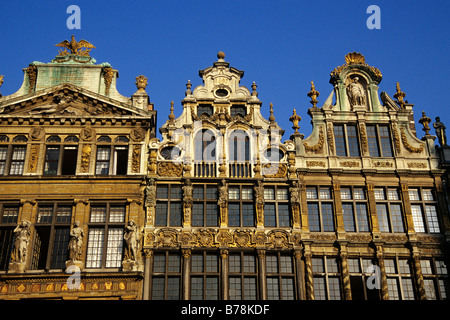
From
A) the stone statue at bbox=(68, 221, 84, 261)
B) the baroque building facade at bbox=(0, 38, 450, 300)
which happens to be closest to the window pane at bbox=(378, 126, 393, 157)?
the baroque building facade at bbox=(0, 38, 450, 300)

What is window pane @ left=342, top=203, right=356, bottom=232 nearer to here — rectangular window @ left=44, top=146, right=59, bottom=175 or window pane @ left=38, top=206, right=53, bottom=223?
window pane @ left=38, top=206, right=53, bottom=223

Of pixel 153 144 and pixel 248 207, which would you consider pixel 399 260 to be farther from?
pixel 153 144

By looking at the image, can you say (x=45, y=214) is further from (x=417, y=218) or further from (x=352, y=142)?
(x=417, y=218)

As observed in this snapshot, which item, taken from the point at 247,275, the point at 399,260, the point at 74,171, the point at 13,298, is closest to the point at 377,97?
the point at 399,260

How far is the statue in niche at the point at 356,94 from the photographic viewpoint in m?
30.2

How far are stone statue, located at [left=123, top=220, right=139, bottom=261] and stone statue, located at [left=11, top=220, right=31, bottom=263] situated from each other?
14.0ft

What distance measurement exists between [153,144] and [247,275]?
25.1 ft

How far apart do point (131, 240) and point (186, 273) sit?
9.09 feet

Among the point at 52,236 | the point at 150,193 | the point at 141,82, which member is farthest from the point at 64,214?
the point at 141,82

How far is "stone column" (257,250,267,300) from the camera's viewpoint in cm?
2538

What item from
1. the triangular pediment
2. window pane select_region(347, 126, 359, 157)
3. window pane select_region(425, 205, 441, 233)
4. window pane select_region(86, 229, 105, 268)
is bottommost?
window pane select_region(86, 229, 105, 268)

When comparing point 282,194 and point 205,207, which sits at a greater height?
point 282,194

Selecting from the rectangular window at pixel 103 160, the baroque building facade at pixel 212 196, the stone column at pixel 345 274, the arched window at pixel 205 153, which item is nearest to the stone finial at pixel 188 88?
the baroque building facade at pixel 212 196

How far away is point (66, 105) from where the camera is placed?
29.0 m
